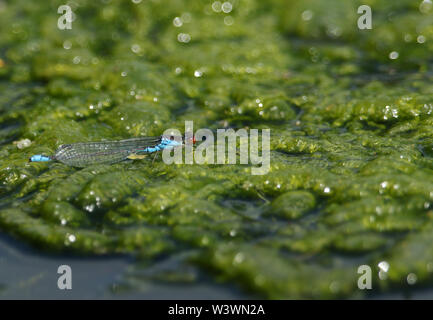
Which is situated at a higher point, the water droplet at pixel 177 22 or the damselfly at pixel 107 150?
the water droplet at pixel 177 22

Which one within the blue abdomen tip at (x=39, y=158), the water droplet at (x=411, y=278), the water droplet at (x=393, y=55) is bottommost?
the water droplet at (x=411, y=278)

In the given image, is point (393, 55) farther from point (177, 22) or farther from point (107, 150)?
point (107, 150)

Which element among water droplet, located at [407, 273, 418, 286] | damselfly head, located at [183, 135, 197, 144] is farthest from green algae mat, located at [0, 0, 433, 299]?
damselfly head, located at [183, 135, 197, 144]

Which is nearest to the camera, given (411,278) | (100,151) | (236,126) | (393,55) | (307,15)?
(411,278)

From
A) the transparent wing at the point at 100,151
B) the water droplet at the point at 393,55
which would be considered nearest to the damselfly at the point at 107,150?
the transparent wing at the point at 100,151

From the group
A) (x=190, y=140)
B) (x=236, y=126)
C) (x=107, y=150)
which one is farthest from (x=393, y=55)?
(x=107, y=150)

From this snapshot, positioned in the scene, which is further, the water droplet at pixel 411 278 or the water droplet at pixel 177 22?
the water droplet at pixel 177 22

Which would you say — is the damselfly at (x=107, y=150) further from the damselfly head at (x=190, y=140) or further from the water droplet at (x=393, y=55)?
the water droplet at (x=393, y=55)
